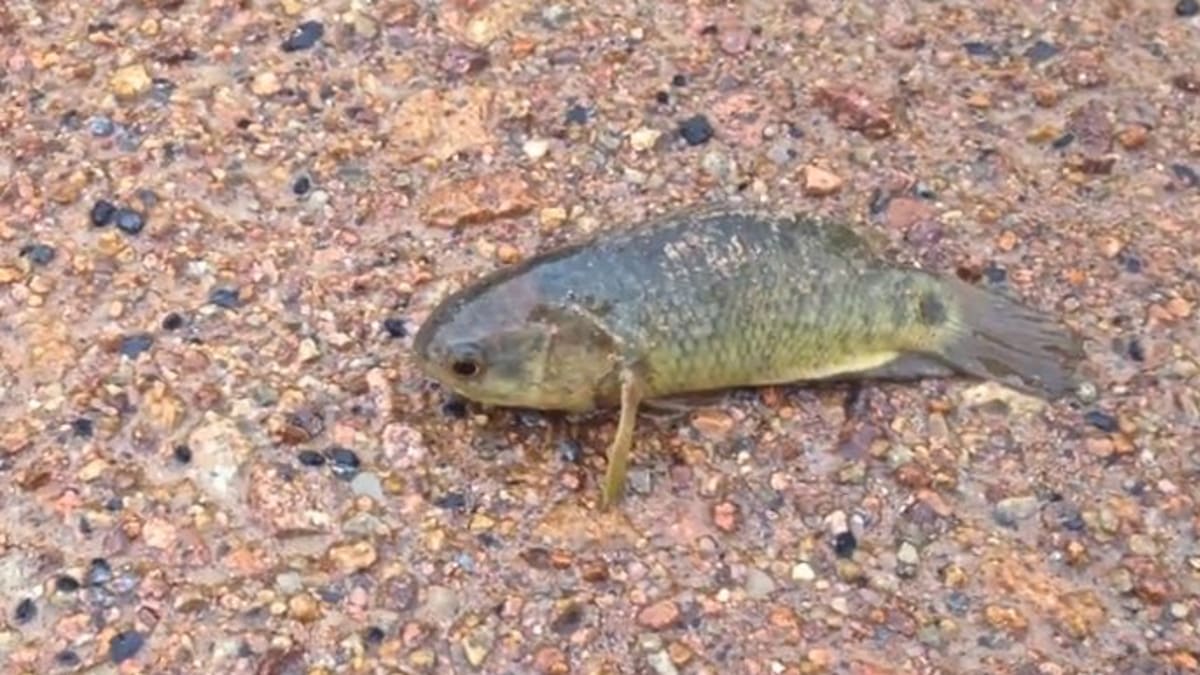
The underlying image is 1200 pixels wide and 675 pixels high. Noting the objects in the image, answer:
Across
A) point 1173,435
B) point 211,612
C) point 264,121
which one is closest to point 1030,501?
point 1173,435

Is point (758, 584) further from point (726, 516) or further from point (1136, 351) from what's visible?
point (1136, 351)

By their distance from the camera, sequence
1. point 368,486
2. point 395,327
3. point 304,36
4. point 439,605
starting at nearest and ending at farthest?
point 439,605, point 368,486, point 395,327, point 304,36

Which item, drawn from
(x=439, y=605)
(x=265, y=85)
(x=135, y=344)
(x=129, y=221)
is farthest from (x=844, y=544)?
(x=265, y=85)

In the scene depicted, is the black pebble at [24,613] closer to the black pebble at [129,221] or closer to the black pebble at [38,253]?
the black pebble at [38,253]

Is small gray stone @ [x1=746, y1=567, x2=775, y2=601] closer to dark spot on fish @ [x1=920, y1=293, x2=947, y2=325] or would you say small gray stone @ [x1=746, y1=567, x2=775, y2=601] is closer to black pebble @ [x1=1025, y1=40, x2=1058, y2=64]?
dark spot on fish @ [x1=920, y1=293, x2=947, y2=325]

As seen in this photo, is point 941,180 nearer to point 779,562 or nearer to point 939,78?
point 939,78

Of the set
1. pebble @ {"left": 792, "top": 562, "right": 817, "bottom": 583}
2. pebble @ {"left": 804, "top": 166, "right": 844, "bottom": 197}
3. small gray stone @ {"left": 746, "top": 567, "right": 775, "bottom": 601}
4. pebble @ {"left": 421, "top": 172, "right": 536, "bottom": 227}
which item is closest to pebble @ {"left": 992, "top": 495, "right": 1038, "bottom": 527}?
pebble @ {"left": 792, "top": 562, "right": 817, "bottom": 583}
